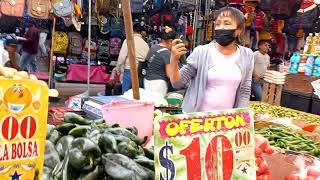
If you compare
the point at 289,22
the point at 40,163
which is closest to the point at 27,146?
the point at 40,163

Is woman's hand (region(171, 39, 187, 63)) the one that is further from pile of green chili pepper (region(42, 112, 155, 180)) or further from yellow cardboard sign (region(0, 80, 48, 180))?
yellow cardboard sign (region(0, 80, 48, 180))

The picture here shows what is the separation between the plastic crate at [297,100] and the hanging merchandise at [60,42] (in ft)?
16.7

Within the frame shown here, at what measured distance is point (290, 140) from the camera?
3.42 m

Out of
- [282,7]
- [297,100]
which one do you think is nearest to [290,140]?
[297,100]

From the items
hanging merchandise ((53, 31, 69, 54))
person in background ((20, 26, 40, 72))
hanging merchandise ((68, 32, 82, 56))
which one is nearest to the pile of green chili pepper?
person in background ((20, 26, 40, 72))

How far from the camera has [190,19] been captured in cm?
995

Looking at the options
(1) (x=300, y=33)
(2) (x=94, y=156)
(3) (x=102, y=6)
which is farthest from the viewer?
(1) (x=300, y=33)

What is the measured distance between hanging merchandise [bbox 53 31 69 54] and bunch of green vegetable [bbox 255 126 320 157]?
6.65 m

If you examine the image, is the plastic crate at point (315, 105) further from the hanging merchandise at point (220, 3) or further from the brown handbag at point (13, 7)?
the brown handbag at point (13, 7)

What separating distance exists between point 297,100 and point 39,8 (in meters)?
4.55

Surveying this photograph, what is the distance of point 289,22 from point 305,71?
4.27 meters

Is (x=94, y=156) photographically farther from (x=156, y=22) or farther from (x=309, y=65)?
(x=156, y=22)

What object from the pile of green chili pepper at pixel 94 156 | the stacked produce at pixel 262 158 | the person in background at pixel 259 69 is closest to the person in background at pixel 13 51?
the person in background at pixel 259 69

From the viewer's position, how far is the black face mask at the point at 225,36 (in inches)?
134
